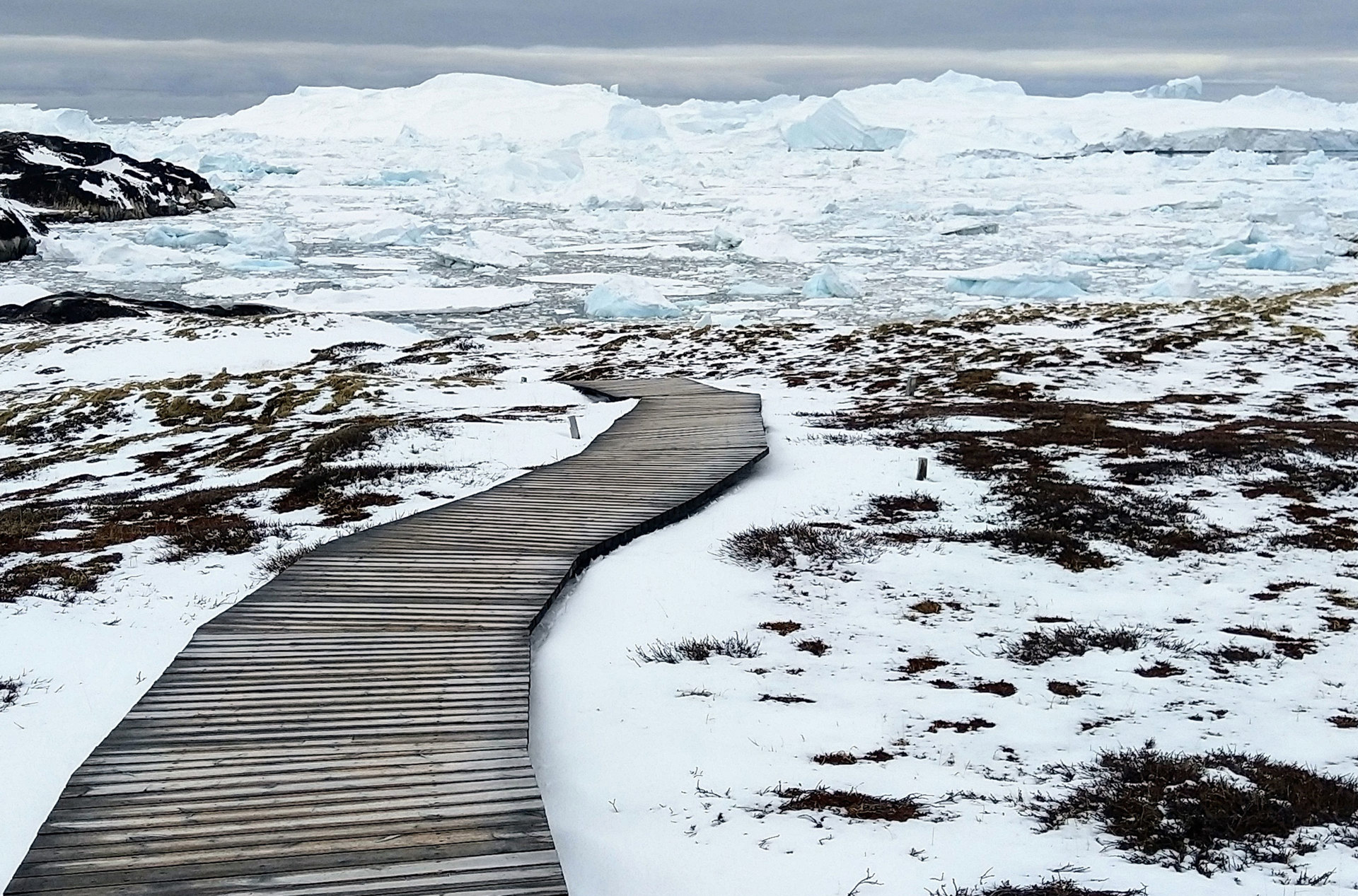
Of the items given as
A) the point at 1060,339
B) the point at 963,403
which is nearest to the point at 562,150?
the point at 1060,339

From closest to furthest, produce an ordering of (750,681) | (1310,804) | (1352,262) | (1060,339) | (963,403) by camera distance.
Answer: (1310,804) → (750,681) → (963,403) → (1060,339) → (1352,262)

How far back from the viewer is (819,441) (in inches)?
622

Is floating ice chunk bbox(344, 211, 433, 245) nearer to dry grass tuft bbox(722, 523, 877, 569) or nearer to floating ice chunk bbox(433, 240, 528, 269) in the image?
floating ice chunk bbox(433, 240, 528, 269)

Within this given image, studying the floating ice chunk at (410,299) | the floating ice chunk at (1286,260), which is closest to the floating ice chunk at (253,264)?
the floating ice chunk at (410,299)

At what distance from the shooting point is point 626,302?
4281 cm

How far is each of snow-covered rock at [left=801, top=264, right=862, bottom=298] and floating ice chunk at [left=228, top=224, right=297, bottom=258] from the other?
98.8 feet

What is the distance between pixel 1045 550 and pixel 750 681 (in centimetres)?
420

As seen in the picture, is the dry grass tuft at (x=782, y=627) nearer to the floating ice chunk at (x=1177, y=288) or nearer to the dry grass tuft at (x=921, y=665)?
the dry grass tuft at (x=921, y=665)

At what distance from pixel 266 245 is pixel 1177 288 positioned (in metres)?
45.5

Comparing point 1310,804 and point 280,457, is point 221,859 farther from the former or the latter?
point 280,457

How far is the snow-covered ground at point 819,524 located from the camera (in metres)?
6.36

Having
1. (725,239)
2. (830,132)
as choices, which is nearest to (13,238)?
(725,239)

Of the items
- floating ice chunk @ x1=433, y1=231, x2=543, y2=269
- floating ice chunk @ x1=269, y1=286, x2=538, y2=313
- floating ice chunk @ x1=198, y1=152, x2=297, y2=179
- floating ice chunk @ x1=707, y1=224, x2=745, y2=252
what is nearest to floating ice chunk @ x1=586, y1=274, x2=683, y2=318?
floating ice chunk @ x1=269, y1=286, x2=538, y2=313

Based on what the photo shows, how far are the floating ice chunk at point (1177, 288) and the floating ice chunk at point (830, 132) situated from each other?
78.7 m
